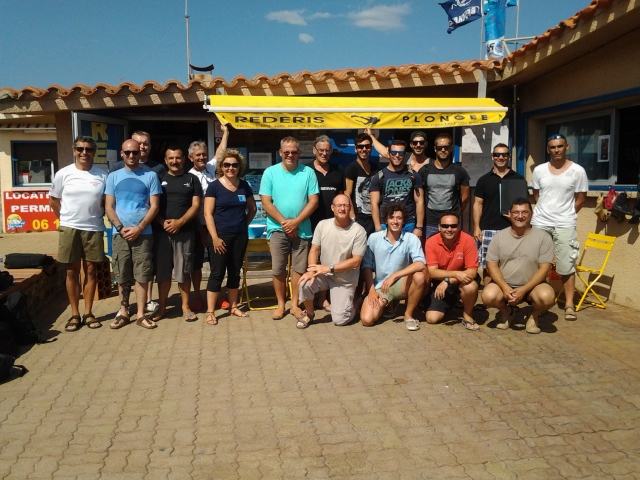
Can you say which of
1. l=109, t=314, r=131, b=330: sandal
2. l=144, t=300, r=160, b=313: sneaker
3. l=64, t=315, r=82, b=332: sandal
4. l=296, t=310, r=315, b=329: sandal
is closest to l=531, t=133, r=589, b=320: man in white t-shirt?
l=296, t=310, r=315, b=329: sandal

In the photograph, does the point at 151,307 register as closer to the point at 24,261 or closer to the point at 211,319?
the point at 211,319

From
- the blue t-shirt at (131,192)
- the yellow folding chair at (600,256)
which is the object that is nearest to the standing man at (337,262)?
the blue t-shirt at (131,192)

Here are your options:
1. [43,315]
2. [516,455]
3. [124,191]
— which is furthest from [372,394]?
[43,315]

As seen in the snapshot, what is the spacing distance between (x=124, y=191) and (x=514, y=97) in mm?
5483

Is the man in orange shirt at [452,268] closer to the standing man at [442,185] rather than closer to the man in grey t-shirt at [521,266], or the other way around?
the man in grey t-shirt at [521,266]

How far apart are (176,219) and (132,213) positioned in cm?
43

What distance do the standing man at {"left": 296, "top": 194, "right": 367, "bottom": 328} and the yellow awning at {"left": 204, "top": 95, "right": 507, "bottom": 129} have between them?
1567 mm

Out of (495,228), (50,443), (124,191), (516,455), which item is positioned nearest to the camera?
(516,455)

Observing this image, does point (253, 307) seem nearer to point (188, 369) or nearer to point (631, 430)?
point (188, 369)

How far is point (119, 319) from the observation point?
5473mm

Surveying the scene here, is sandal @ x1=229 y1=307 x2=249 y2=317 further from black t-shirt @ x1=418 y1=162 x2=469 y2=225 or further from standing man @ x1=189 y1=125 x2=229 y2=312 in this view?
black t-shirt @ x1=418 y1=162 x2=469 y2=225

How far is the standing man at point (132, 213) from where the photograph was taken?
5238mm

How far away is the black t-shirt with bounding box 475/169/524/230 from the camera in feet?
19.4

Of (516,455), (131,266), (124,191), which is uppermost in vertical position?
(124,191)
